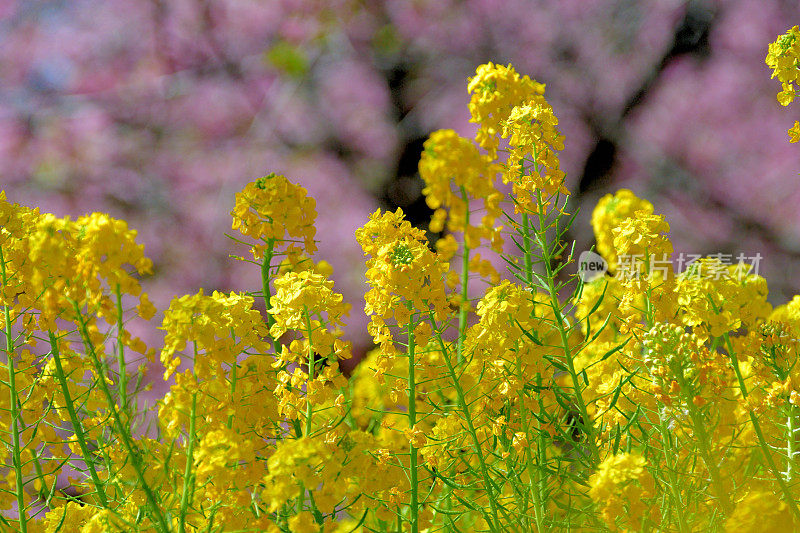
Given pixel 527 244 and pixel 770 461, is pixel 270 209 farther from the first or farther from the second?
pixel 770 461

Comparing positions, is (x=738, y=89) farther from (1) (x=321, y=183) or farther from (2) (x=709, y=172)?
(1) (x=321, y=183)

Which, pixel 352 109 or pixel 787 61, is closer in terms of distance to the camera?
pixel 787 61

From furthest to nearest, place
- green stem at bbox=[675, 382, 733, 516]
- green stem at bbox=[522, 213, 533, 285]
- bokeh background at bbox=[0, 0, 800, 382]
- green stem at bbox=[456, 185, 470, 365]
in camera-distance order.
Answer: bokeh background at bbox=[0, 0, 800, 382]
green stem at bbox=[522, 213, 533, 285]
green stem at bbox=[675, 382, 733, 516]
green stem at bbox=[456, 185, 470, 365]

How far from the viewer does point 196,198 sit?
5.74 ft

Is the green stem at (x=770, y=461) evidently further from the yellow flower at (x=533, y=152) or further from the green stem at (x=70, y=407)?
the green stem at (x=70, y=407)

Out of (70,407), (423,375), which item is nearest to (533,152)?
(423,375)

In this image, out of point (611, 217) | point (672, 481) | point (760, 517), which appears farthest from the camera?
point (611, 217)

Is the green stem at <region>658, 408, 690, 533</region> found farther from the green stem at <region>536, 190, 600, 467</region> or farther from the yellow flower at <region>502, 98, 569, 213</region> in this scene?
the yellow flower at <region>502, 98, 569, 213</region>

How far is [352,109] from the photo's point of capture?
1693 millimetres

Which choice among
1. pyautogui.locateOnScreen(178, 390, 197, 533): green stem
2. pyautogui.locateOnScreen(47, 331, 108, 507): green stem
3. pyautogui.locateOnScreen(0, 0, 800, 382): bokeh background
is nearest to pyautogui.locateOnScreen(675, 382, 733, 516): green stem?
pyautogui.locateOnScreen(178, 390, 197, 533): green stem

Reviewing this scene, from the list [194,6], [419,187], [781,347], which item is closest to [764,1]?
[419,187]

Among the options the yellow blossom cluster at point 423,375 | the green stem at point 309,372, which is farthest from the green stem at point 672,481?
the green stem at point 309,372

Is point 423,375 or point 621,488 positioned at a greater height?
point 423,375

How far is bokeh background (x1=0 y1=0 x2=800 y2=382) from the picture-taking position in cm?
155
